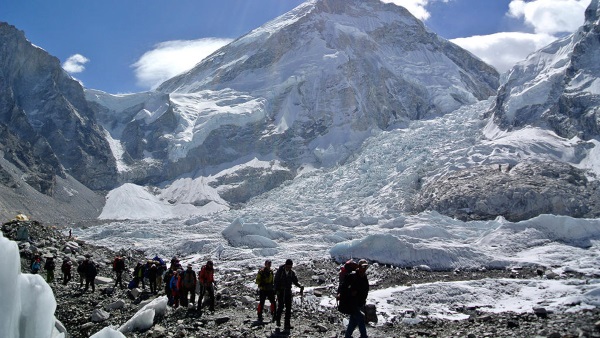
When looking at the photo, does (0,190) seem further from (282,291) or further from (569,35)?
(569,35)

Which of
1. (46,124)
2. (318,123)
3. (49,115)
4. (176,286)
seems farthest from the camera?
(318,123)

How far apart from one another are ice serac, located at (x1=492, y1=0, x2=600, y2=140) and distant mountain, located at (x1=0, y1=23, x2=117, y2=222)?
253ft

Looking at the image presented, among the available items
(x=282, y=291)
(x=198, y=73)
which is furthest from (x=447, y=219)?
(x=198, y=73)

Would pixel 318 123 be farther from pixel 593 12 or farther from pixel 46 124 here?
pixel 46 124

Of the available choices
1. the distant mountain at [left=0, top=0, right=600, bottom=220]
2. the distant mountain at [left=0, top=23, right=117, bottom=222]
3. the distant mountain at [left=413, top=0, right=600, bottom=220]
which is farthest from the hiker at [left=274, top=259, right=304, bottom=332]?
the distant mountain at [left=0, top=23, right=117, bottom=222]

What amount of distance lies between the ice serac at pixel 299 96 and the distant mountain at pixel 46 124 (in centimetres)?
A: 849

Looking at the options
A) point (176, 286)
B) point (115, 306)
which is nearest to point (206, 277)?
point (176, 286)

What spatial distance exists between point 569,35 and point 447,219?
219 feet

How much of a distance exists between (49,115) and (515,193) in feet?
329

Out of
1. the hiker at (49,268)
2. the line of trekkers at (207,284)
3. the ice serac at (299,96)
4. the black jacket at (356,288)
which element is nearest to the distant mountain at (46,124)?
the ice serac at (299,96)

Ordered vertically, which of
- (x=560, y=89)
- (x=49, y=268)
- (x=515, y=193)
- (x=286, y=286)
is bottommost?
(x=286, y=286)

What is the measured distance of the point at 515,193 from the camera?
204 feet

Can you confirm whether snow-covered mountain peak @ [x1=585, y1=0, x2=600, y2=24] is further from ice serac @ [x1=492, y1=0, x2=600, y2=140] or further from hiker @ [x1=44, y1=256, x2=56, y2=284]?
hiker @ [x1=44, y1=256, x2=56, y2=284]

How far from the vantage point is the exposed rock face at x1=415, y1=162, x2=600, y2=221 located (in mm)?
60000
